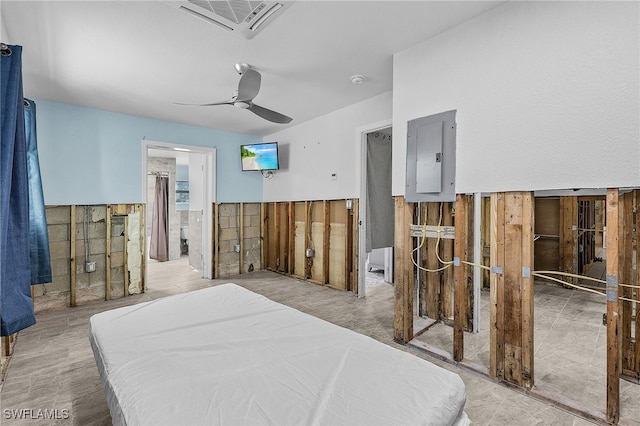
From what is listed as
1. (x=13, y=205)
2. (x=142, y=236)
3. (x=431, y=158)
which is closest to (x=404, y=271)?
(x=431, y=158)

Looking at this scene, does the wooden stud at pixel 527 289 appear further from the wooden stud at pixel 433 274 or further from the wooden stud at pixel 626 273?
the wooden stud at pixel 433 274

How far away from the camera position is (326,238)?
482 cm

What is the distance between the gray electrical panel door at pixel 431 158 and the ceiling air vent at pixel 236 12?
1433 mm

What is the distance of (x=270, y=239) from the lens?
5.96 m

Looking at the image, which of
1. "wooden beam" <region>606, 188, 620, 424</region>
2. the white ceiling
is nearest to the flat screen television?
the white ceiling

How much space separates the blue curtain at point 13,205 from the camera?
1.72 m

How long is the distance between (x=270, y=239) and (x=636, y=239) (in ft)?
16.5

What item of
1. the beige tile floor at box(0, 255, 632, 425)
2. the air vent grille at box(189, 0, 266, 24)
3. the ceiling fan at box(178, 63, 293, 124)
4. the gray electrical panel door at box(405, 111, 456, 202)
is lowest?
the beige tile floor at box(0, 255, 632, 425)

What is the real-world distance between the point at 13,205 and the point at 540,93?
3.48 m

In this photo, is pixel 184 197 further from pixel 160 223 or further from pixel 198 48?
pixel 198 48

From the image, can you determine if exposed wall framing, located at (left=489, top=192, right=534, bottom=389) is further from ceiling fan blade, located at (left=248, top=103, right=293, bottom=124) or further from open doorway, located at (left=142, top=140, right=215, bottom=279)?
open doorway, located at (left=142, top=140, right=215, bottom=279)

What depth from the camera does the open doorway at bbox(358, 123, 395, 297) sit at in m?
4.23

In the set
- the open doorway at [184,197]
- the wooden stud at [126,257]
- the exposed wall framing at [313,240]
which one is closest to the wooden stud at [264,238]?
the exposed wall framing at [313,240]

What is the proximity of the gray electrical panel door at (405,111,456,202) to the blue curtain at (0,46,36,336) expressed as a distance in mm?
2779
